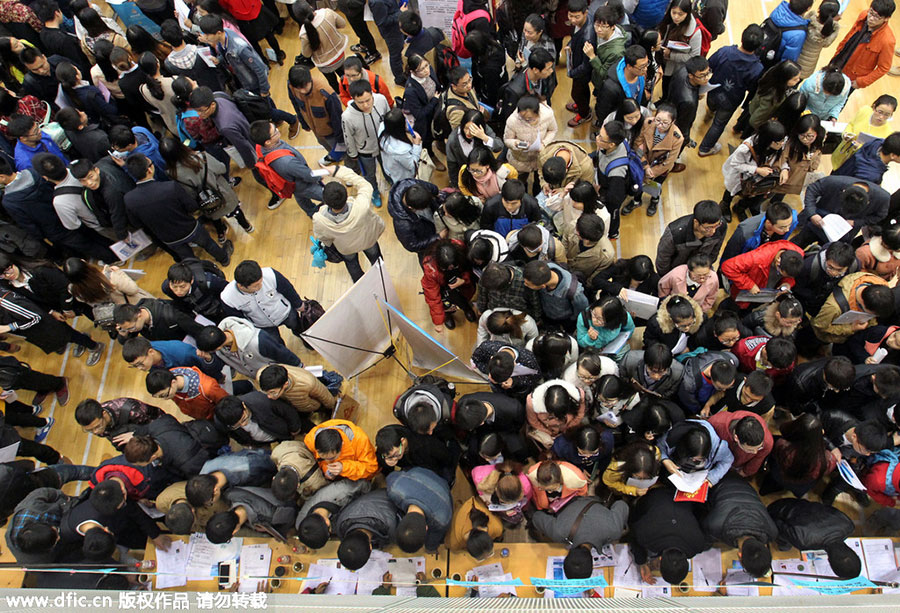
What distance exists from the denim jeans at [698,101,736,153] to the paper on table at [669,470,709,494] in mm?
3679

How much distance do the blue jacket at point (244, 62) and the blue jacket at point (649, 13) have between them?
3.76 m

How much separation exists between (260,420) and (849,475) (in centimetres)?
380

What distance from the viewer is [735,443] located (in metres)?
3.71

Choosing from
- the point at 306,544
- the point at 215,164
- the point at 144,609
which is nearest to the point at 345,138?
the point at 215,164

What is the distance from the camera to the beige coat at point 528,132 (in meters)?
5.05

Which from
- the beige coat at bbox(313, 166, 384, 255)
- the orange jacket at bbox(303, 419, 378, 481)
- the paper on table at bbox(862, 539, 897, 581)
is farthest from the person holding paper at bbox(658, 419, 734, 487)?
the beige coat at bbox(313, 166, 384, 255)

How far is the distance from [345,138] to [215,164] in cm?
123

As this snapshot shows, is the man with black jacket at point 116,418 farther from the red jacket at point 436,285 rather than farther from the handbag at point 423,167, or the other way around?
the handbag at point 423,167

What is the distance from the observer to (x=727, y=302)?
193 inches

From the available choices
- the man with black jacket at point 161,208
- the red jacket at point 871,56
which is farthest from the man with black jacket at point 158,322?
the red jacket at point 871,56

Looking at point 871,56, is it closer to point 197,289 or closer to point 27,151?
point 197,289

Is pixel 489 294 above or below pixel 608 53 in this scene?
below

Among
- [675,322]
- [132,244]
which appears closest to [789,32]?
[675,322]

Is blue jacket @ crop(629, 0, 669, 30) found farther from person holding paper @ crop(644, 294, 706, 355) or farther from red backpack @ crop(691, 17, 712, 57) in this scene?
person holding paper @ crop(644, 294, 706, 355)
